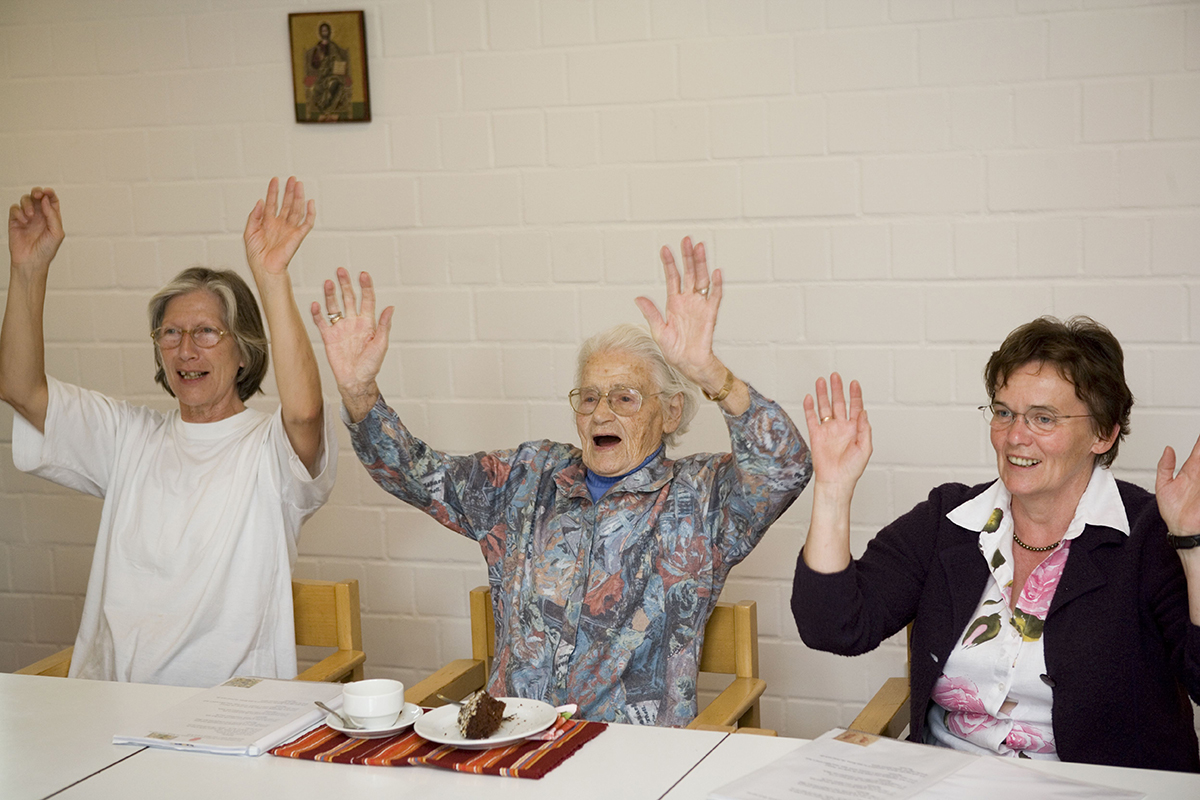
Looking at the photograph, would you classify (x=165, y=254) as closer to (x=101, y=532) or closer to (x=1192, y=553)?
(x=101, y=532)

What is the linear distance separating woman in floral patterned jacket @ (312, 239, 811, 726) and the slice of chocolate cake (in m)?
0.56

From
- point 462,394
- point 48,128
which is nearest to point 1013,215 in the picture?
point 462,394

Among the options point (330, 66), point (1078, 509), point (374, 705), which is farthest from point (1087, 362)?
point (330, 66)

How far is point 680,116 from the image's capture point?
323 centimetres

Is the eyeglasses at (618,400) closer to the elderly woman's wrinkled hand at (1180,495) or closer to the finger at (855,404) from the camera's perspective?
the finger at (855,404)

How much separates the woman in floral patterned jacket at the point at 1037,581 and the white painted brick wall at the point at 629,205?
893 millimetres

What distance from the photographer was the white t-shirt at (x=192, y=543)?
261 centimetres

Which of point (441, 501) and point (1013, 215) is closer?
point (441, 501)

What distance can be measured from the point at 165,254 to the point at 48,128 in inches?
21.1

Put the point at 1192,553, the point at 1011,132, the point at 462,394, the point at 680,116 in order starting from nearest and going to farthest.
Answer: the point at 1192,553, the point at 1011,132, the point at 680,116, the point at 462,394

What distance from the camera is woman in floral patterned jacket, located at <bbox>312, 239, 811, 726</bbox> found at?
2.26 m

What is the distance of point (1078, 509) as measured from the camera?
214cm

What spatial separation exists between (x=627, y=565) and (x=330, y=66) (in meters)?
1.79

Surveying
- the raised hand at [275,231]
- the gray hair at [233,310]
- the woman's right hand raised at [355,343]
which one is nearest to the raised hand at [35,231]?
the gray hair at [233,310]
